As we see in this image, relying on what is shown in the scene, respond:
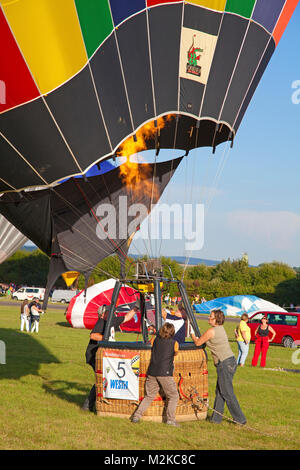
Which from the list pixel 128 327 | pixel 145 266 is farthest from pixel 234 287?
pixel 145 266

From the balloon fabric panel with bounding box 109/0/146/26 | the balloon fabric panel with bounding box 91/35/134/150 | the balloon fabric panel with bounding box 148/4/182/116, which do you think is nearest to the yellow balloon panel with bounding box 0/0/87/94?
the balloon fabric panel with bounding box 91/35/134/150

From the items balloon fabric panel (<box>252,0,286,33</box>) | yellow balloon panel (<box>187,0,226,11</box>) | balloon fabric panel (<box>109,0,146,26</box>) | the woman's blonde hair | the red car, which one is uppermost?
balloon fabric panel (<box>252,0,286,33</box>)

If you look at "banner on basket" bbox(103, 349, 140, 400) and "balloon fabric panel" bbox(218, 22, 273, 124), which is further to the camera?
"balloon fabric panel" bbox(218, 22, 273, 124)

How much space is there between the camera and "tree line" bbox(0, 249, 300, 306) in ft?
190

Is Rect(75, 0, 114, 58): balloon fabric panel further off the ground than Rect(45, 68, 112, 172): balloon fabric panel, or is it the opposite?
Rect(75, 0, 114, 58): balloon fabric panel

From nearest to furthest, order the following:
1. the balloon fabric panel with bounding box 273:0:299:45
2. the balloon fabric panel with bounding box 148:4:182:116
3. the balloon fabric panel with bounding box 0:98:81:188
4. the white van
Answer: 1. the balloon fabric panel with bounding box 0:98:81:188
2. the balloon fabric panel with bounding box 148:4:182:116
3. the balloon fabric panel with bounding box 273:0:299:45
4. the white van

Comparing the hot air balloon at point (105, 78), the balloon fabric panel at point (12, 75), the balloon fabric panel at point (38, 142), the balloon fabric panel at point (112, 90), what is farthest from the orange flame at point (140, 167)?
the balloon fabric panel at point (12, 75)

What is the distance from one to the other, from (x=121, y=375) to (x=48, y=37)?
5.17m

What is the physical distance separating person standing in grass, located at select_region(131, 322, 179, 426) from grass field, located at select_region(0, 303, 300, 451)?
22 centimetres

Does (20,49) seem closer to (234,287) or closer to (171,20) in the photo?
(171,20)

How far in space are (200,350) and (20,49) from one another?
207 inches

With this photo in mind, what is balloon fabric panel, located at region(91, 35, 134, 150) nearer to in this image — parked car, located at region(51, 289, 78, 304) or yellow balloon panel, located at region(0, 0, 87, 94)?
yellow balloon panel, located at region(0, 0, 87, 94)

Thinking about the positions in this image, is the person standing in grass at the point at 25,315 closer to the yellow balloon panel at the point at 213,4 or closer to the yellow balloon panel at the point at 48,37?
the yellow balloon panel at the point at 48,37

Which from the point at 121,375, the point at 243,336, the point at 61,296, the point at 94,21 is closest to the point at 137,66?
the point at 94,21
